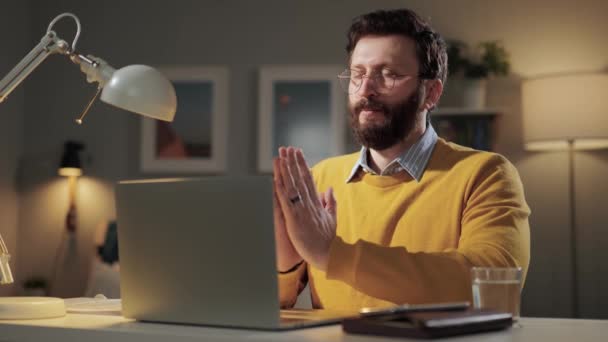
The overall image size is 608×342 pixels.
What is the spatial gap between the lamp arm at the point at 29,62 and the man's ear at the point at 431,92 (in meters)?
1.05

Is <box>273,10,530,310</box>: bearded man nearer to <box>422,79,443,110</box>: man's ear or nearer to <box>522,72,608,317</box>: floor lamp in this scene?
<box>422,79,443,110</box>: man's ear

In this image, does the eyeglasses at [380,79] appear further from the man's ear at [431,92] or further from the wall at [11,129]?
the wall at [11,129]

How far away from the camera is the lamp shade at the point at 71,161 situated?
16.8 feet

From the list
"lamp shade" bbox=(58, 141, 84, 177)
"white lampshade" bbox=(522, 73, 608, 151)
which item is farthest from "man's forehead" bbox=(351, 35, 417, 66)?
"lamp shade" bbox=(58, 141, 84, 177)

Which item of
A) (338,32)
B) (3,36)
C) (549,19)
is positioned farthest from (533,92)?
(3,36)

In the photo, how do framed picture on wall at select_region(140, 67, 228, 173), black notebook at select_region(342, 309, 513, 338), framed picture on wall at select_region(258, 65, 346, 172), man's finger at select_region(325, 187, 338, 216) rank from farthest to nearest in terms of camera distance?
1. framed picture on wall at select_region(140, 67, 228, 173)
2. framed picture on wall at select_region(258, 65, 346, 172)
3. man's finger at select_region(325, 187, 338, 216)
4. black notebook at select_region(342, 309, 513, 338)

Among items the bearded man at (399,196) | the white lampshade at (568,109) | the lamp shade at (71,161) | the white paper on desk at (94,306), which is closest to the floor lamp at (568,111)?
the white lampshade at (568,109)

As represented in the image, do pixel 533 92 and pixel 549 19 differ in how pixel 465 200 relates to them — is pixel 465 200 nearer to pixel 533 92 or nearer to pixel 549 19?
pixel 533 92

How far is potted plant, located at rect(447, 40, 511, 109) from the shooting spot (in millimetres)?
4691

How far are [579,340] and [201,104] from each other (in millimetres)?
4128

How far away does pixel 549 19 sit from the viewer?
189 inches

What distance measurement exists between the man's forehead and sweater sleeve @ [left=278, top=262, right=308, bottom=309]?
56cm

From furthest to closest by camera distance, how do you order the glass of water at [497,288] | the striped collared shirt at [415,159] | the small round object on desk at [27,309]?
the striped collared shirt at [415,159] → the small round object on desk at [27,309] → the glass of water at [497,288]

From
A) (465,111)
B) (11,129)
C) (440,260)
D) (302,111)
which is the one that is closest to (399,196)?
(440,260)
